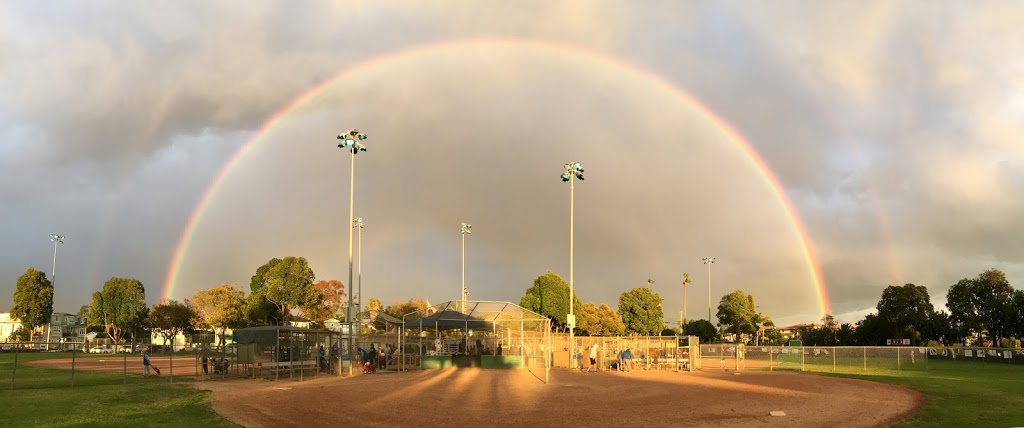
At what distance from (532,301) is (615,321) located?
788 inches

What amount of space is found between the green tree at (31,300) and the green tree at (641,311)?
3274 inches

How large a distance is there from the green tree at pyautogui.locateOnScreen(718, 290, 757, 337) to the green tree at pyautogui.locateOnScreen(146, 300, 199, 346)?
80.1m

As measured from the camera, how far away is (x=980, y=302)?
87.2 m

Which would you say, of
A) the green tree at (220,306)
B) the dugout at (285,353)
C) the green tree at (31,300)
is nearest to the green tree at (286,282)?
the green tree at (220,306)

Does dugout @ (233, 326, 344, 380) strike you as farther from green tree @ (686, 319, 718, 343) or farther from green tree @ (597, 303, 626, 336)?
green tree @ (686, 319, 718, 343)

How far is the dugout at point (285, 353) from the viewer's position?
34.1 metres

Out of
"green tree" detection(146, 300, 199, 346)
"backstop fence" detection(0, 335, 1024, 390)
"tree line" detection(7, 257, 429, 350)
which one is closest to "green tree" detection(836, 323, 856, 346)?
"backstop fence" detection(0, 335, 1024, 390)

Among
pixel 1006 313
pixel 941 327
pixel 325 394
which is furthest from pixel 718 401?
pixel 941 327

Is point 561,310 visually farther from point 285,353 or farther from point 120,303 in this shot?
point 120,303

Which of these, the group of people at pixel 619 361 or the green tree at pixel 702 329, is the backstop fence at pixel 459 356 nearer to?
the group of people at pixel 619 361

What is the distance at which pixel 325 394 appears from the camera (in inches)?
1013

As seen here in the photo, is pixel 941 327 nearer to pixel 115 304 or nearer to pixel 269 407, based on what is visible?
pixel 269 407

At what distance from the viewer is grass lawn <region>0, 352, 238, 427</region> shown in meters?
17.3

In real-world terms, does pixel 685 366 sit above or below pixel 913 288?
below
